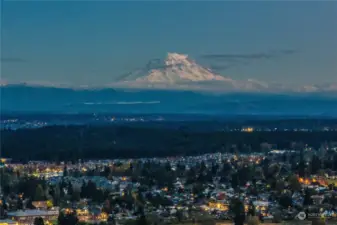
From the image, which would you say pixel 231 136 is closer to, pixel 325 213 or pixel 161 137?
pixel 161 137

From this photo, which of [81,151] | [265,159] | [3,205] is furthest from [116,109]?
[3,205]
